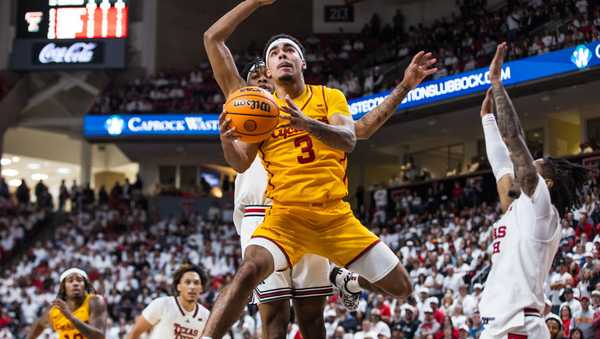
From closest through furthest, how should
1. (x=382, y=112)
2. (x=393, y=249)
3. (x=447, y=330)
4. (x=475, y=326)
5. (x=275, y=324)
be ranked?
(x=382, y=112) → (x=275, y=324) → (x=475, y=326) → (x=447, y=330) → (x=393, y=249)

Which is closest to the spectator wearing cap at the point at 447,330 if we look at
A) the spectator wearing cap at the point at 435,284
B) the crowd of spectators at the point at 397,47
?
the spectator wearing cap at the point at 435,284

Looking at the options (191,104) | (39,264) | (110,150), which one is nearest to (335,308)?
(39,264)

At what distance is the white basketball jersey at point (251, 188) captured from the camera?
7609mm

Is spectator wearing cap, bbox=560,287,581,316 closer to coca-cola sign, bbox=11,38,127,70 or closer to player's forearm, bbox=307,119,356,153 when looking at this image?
player's forearm, bbox=307,119,356,153

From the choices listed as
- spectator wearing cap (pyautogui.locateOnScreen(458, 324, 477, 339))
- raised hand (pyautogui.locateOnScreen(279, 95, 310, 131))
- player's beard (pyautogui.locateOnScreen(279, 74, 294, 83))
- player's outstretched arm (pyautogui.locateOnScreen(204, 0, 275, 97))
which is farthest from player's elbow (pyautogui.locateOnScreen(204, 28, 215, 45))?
spectator wearing cap (pyautogui.locateOnScreen(458, 324, 477, 339))

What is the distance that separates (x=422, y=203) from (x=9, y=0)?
20.9 m

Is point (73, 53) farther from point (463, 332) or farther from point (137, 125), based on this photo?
point (463, 332)

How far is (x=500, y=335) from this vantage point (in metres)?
5.84

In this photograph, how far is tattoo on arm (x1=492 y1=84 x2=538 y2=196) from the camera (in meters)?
5.71

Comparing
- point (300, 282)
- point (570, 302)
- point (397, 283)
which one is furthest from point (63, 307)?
point (570, 302)

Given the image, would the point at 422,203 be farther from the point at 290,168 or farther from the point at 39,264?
the point at 290,168

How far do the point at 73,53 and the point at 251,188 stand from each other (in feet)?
88.3

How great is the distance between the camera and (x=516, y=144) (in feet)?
19.2

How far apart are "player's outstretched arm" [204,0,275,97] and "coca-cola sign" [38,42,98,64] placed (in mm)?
27323
